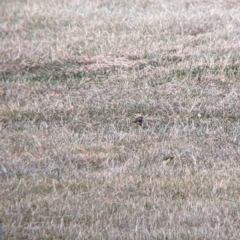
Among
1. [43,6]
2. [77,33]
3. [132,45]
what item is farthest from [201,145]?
[43,6]

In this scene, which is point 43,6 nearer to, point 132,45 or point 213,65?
point 132,45

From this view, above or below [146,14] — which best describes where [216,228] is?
above

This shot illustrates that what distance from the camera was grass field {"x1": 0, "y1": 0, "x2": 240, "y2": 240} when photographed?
565 centimetres

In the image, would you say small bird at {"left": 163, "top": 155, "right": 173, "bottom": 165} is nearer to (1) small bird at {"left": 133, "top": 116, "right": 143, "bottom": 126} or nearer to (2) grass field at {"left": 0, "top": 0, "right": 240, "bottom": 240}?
(2) grass field at {"left": 0, "top": 0, "right": 240, "bottom": 240}

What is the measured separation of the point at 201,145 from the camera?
7.18 metres

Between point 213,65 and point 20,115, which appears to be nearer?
point 20,115

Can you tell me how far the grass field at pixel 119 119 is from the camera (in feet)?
18.5

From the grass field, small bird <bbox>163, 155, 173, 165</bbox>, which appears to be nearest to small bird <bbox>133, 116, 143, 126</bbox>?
the grass field

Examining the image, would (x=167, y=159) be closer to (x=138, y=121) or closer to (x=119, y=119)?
(x=138, y=121)

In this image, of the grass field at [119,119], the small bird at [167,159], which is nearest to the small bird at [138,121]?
the grass field at [119,119]

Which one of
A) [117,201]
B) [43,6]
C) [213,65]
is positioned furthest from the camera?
[43,6]

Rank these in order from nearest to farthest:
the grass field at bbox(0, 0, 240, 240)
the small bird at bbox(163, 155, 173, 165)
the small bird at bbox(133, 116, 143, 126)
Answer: the grass field at bbox(0, 0, 240, 240) → the small bird at bbox(163, 155, 173, 165) → the small bird at bbox(133, 116, 143, 126)

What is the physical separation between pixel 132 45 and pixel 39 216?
4.37 meters

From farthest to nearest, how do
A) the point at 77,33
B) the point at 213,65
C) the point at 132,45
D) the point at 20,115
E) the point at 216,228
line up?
the point at 77,33 < the point at 132,45 < the point at 213,65 < the point at 20,115 < the point at 216,228
